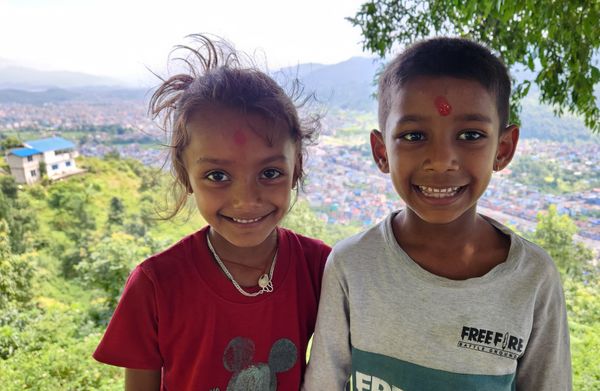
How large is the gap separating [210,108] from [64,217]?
10290mm

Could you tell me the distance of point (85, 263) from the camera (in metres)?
6.22

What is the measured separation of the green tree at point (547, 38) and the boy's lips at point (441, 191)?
3.49 ft

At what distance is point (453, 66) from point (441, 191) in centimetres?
30

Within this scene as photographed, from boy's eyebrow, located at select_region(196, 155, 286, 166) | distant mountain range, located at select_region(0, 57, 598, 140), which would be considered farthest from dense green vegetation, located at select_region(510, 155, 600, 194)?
boy's eyebrow, located at select_region(196, 155, 286, 166)

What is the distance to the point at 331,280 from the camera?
108cm

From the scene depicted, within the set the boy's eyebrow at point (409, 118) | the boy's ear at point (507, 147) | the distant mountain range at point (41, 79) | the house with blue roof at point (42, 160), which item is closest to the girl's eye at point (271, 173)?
the boy's eyebrow at point (409, 118)

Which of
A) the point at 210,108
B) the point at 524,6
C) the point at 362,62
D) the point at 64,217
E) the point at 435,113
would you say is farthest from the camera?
the point at 64,217

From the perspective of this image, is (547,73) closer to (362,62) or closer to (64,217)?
(362,62)

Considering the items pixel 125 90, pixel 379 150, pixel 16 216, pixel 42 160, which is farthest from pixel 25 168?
pixel 379 150

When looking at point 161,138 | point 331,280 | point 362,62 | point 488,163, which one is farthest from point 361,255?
point 362,62

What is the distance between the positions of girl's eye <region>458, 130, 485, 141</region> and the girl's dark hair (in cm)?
43

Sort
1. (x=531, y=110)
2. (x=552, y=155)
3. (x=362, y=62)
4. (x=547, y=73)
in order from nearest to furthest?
(x=547, y=73)
(x=531, y=110)
(x=552, y=155)
(x=362, y=62)

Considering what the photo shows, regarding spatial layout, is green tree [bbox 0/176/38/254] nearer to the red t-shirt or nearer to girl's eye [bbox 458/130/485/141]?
the red t-shirt

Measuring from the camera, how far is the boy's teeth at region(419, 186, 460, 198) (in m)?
0.98
